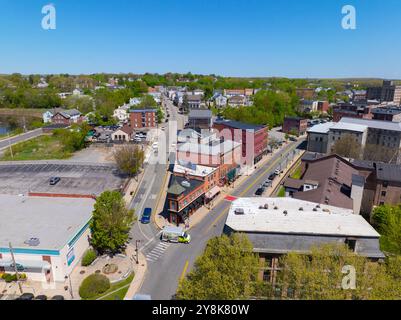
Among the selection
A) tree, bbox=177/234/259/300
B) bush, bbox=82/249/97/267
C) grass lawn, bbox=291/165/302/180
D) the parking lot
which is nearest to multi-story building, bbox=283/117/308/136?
grass lawn, bbox=291/165/302/180

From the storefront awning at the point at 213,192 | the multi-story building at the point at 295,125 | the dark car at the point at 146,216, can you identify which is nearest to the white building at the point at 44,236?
the dark car at the point at 146,216

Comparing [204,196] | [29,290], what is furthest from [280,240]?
[29,290]

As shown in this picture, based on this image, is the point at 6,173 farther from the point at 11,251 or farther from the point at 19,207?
the point at 11,251

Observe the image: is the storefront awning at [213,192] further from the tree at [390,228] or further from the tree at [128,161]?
the tree at [390,228]

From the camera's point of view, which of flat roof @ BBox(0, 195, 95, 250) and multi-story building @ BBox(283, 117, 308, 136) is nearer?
flat roof @ BBox(0, 195, 95, 250)

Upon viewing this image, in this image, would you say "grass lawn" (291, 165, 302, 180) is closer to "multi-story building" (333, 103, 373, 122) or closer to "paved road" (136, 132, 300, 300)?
"paved road" (136, 132, 300, 300)
